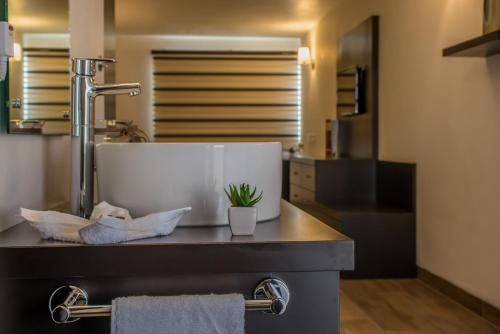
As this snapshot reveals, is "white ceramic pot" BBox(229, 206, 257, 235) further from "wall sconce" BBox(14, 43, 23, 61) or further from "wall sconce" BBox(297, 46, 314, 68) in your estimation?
"wall sconce" BBox(297, 46, 314, 68)

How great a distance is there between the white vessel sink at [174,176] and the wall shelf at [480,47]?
1802 mm

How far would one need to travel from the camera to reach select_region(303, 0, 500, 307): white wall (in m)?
3.16

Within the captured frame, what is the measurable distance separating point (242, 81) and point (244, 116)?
0.49 metres

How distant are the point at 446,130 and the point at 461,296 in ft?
3.32

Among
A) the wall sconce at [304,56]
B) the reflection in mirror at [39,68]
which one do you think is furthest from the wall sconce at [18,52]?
the wall sconce at [304,56]

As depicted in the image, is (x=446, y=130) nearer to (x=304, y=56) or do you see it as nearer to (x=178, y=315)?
(x=178, y=315)

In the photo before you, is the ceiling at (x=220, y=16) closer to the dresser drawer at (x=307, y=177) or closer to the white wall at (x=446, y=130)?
the white wall at (x=446, y=130)

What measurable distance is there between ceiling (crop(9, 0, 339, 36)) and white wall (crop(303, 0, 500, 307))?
1520 millimetres

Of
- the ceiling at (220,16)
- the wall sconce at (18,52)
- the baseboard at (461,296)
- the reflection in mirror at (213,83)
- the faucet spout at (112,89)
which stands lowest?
the baseboard at (461,296)

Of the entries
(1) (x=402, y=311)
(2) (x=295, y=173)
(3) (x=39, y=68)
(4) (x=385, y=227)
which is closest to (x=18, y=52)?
(3) (x=39, y=68)

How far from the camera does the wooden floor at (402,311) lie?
3.01 m

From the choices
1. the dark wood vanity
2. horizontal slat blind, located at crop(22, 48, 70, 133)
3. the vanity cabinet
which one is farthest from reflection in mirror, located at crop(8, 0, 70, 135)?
the vanity cabinet

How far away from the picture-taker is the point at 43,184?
5.29ft

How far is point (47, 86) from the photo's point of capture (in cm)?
160
